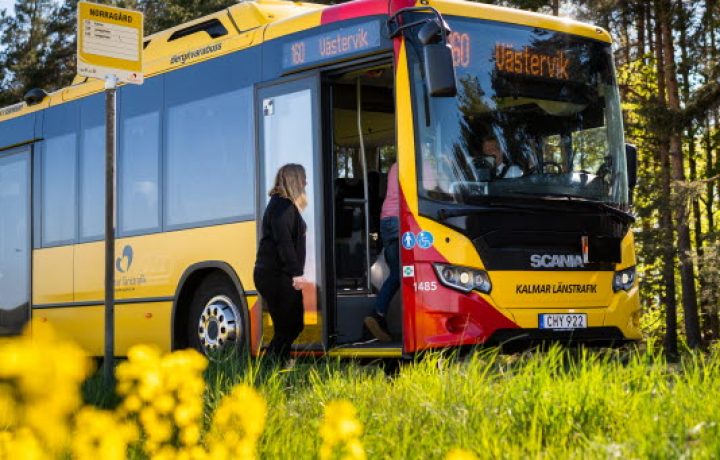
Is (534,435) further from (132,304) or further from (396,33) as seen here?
(132,304)

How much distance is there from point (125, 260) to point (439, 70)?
15.5 feet

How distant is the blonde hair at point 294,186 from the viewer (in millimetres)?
10078

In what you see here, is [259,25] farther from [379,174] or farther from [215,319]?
[215,319]

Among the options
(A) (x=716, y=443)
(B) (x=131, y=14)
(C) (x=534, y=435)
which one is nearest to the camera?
(A) (x=716, y=443)

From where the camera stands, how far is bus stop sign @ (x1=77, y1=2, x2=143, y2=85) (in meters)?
8.05

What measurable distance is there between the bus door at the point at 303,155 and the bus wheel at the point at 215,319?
19.6 inches

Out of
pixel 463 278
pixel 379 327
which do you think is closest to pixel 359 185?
pixel 379 327

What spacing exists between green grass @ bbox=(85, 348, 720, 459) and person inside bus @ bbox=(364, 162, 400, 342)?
246 centimetres

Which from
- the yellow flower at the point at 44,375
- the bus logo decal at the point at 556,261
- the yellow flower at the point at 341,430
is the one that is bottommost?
the yellow flower at the point at 341,430

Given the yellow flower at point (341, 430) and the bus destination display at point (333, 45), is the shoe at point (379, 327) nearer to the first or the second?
the bus destination display at point (333, 45)

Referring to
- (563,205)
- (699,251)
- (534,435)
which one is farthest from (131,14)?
(699,251)

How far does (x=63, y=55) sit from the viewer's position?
4434 cm

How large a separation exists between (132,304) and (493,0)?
66.7ft

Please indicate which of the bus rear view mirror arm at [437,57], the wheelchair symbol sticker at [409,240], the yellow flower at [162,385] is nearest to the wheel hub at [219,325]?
the wheelchair symbol sticker at [409,240]
